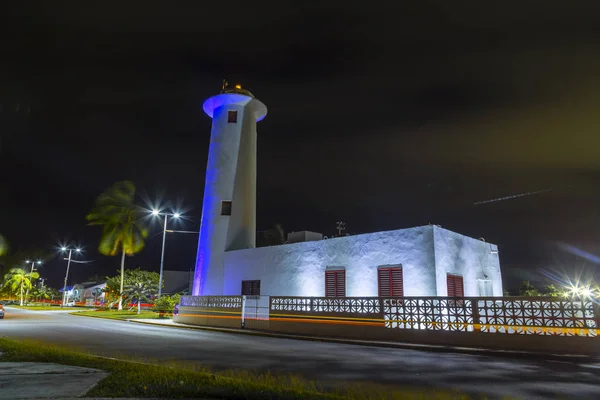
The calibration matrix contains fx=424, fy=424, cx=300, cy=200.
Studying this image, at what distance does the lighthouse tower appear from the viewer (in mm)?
24453

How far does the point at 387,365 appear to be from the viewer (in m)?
9.19

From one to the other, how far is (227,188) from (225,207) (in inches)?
45.4

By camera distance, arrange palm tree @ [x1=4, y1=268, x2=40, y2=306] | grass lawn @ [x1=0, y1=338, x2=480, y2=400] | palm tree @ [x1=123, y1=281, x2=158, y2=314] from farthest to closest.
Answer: palm tree @ [x1=4, y1=268, x2=40, y2=306]
palm tree @ [x1=123, y1=281, x2=158, y2=314]
grass lawn @ [x1=0, y1=338, x2=480, y2=400]

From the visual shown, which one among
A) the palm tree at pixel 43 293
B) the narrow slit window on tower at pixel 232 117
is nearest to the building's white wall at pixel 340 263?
the narrow slit window on tower at pixel 232 117

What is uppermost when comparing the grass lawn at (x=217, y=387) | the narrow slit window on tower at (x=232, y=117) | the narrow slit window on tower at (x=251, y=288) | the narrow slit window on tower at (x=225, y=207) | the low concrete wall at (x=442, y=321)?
the narrow slit window on tower at (x=232, y=117)

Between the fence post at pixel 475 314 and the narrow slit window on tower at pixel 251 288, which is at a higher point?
the narrow slit window on tower at pixel 251 288

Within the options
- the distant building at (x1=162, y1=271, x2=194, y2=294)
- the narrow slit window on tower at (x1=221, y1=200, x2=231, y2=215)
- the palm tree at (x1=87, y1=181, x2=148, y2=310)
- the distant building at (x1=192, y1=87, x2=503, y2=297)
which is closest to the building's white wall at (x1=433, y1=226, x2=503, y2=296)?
the distant building at (x1=192, y1=87, x2=503, y2=297)

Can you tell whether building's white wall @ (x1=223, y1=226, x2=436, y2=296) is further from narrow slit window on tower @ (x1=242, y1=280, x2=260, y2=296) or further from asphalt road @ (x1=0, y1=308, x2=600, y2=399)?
asphalt road @ (x1=0, y1=308, x2=600, y2=399)

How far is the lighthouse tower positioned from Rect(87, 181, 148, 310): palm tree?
19.1m

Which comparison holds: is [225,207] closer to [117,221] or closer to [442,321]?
[442,321]

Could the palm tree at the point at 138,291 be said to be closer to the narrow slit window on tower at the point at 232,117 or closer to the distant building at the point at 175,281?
the narrow slit window on tower at the point at 232,117

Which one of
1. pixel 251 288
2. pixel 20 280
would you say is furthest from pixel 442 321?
pixel 20 280

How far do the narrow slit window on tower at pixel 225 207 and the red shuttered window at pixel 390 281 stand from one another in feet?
35.7

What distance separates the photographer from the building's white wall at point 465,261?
15.8m
